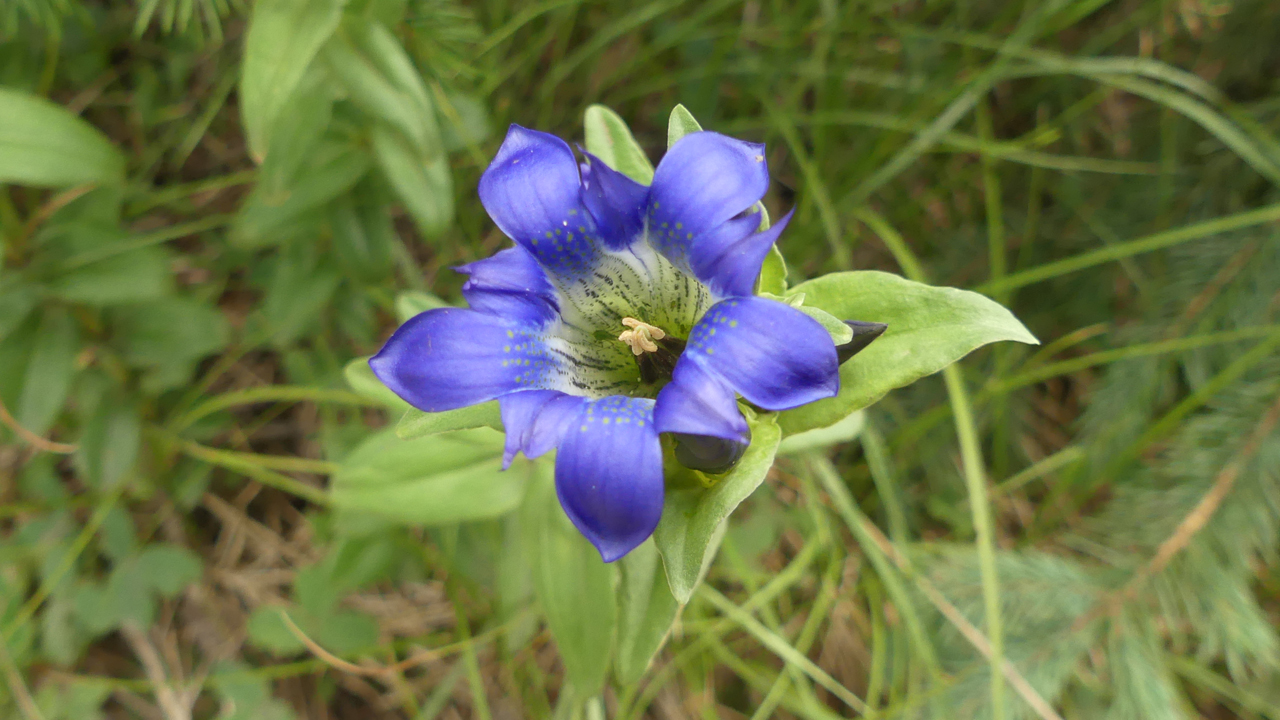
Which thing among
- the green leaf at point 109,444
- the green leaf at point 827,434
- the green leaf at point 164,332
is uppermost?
the green leaf at point 827,434

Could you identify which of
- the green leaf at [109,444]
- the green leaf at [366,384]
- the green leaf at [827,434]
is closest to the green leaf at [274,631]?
the green leaf at [109,444]

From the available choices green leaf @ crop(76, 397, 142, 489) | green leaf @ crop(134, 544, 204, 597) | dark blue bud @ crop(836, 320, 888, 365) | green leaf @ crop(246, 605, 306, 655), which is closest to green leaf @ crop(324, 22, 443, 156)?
dark blue bud @ crop(836, 320, 888, 365)

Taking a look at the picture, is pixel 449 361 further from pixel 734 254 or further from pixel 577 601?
pixel 577 601

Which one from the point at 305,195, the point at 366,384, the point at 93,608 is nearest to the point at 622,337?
the point at 366,384

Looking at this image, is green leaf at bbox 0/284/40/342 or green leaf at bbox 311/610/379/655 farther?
green leaf at bbox 311/610/379/655

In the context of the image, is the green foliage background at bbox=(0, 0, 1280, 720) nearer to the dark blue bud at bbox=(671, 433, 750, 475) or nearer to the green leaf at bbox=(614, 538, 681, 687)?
the green leaf at bbox=(614, 538, 681, 687)

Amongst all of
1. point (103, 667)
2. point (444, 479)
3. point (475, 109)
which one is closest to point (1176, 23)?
point (475, 109)

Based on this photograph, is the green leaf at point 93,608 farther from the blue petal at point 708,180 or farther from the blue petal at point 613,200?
the blue petal at point 708,180
